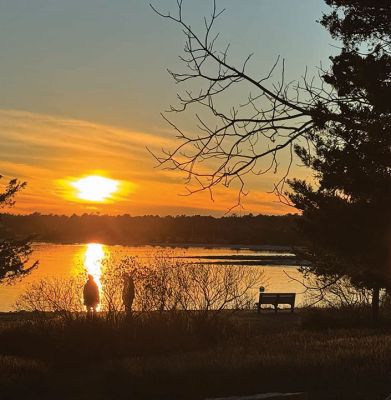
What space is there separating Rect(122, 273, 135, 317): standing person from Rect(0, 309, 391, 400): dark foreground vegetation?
564 mm

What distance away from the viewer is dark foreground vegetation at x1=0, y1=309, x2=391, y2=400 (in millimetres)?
10305

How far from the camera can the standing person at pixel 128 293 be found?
667 inches

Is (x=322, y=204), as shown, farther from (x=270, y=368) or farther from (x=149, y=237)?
(x=149, y=237)

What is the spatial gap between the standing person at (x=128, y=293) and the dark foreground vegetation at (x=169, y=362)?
22.2 inches

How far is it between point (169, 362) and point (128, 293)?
5.96m

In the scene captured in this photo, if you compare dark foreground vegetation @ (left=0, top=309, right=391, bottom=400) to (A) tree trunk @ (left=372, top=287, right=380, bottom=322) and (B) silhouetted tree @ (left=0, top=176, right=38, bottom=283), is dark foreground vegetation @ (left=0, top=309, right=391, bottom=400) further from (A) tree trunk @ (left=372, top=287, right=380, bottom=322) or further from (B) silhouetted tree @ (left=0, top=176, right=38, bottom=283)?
(B) silhouetted tree @ (left=0, top=176, right=38, bottom=283)

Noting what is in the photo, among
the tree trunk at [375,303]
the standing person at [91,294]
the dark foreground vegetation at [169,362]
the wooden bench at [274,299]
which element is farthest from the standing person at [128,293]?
the wooden bench at [274,299]

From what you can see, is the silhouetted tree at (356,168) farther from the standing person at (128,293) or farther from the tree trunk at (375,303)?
the standing person at (128,293)

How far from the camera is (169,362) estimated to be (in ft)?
39.2

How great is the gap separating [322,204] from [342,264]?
2.42 metres

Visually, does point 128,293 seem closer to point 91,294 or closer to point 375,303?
point 91,294

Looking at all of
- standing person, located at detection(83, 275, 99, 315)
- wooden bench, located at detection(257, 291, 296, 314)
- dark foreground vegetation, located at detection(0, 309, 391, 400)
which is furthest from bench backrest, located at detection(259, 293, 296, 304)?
dark foreground vegetation, located at detection(0, 309, 391, 400)

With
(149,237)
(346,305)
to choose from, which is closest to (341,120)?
(346,305)

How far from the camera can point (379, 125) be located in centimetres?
1001
